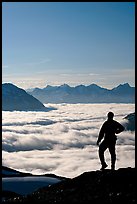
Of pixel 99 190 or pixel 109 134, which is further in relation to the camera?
pixel 109 134

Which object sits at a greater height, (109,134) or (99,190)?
(109,134)

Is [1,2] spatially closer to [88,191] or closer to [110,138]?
[110,138]

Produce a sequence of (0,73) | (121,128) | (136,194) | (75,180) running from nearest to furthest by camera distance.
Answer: (0,73)
(136,194)
(121,128)
(75,180)

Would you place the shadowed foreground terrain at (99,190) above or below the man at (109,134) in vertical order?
below

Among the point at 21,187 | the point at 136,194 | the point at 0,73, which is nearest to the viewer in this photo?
the point at 0,73

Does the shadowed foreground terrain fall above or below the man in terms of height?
below

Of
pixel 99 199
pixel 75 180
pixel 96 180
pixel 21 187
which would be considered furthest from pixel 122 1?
pixel 21 187

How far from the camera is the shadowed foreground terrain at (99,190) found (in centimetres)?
2005

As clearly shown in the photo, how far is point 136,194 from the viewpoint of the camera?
63.7ft

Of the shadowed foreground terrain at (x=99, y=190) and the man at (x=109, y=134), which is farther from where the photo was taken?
the man at (x=109, y=134)

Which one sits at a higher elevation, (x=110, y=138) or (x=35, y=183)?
(x=110, y=138)

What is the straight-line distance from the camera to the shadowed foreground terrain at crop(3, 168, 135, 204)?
20.0m

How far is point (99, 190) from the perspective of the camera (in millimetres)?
21844

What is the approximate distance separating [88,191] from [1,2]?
12.4 meters
